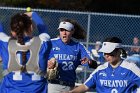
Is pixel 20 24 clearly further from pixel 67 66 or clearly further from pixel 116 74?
pixel 67 66

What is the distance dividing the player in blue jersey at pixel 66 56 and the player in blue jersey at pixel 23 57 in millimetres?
2350

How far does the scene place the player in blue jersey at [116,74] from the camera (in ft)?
23.8

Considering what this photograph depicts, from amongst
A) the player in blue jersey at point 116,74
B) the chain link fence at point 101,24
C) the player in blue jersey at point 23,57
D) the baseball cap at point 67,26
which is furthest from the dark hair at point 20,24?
the chain link fence at point 101,24

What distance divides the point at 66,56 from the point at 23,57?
2655 millimetres

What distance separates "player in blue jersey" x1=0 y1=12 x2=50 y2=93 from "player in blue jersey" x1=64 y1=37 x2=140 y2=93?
873 mm

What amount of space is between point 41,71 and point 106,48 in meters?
1.09

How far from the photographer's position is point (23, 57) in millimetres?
6391

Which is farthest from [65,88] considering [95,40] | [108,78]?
[95,40]

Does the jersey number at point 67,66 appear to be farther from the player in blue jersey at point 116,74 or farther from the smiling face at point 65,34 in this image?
the player in blue jersey at point 116,74

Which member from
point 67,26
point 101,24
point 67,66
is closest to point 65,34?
point 67,26

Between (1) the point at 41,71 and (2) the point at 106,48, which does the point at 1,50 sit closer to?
(1) the point at 41,71

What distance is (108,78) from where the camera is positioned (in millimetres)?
7328

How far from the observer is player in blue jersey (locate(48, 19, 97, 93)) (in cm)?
895

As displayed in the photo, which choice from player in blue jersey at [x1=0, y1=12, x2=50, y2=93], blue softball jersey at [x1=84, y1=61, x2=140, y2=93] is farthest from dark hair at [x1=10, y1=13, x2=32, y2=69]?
blue softball jersey at [x1=84, y1=61, x2=140, y2=93]
